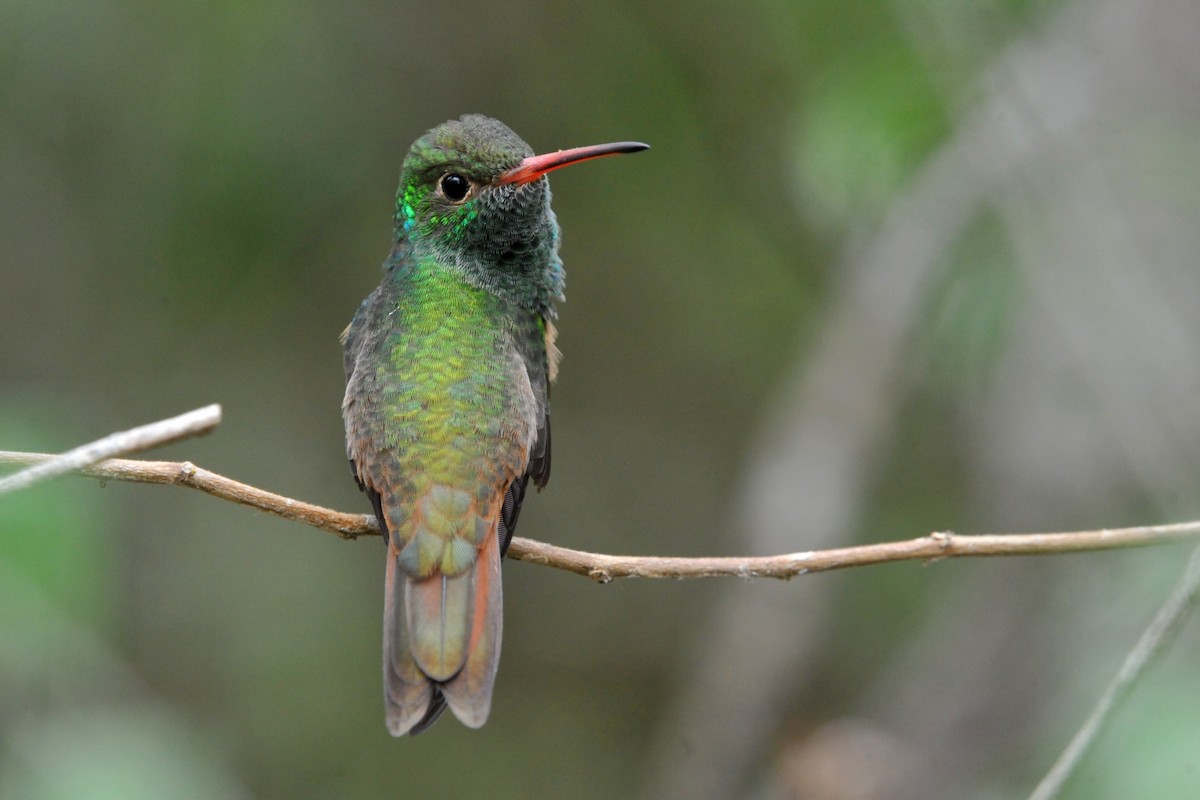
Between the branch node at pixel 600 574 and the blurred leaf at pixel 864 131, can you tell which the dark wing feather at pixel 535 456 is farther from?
the blurred leaf at pixel 864 131

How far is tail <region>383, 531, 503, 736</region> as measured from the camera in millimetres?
2746

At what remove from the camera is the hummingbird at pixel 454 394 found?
2.84 meters

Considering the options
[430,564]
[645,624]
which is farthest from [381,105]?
[430,564]

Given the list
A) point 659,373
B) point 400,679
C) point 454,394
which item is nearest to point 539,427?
point 454,394

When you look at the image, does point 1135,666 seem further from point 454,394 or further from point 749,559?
point 454,394

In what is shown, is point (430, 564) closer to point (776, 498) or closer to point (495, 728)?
point (776, 498)

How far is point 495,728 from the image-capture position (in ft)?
24.6

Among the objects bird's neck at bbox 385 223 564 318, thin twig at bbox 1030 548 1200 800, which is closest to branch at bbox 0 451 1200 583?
thin twig at bbox 1030 548 1200 800

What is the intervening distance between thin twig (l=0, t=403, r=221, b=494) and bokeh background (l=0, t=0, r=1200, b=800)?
97 centimetres

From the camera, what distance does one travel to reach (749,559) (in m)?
2.86

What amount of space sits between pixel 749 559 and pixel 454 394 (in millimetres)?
936

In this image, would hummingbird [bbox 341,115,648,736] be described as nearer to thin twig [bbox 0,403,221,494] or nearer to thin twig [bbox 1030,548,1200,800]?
thin twig [bbox 0,403,221,494]

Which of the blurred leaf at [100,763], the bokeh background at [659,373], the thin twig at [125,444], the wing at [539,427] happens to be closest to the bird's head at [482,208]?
the wing at [539,427]

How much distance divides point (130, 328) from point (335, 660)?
2.09m
